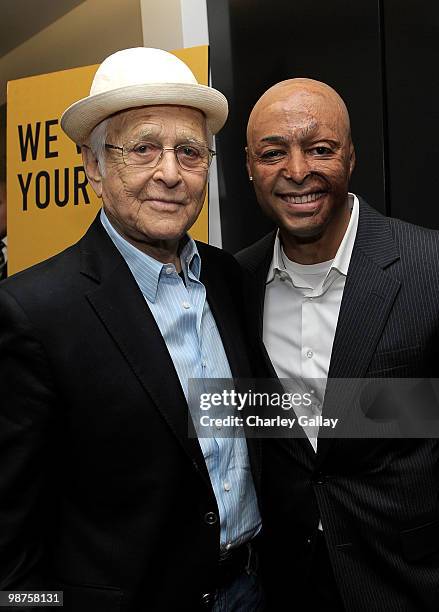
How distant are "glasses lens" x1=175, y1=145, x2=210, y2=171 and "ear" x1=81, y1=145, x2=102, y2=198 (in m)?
0.18

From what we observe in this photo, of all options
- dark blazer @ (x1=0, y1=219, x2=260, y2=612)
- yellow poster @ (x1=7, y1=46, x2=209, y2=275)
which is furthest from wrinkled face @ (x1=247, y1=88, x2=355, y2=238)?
yellow poster @ (x1=7, y1=46, x2=209, y2=275)

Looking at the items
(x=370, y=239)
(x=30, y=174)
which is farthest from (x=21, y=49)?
(x=370, y=239)

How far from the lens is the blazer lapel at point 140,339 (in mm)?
1351

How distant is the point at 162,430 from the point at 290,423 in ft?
1.33

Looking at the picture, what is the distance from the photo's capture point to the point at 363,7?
2537 mm

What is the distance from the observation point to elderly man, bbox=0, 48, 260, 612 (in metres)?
1.30

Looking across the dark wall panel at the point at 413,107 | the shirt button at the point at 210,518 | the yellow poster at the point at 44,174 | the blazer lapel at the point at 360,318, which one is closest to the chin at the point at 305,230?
the blazer lapel at the point at 360,318

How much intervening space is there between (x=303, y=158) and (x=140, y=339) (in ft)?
2.06

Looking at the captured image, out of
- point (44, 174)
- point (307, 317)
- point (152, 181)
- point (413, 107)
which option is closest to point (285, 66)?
point (413, 107)

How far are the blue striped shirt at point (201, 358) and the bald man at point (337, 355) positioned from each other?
170mm

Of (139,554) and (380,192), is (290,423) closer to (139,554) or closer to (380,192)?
(139,554)

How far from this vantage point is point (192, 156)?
150cm

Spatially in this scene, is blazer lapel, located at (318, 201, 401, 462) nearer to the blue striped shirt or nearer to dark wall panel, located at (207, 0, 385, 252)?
the blue striped shirt

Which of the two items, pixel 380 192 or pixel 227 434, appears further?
pixel 380 192
